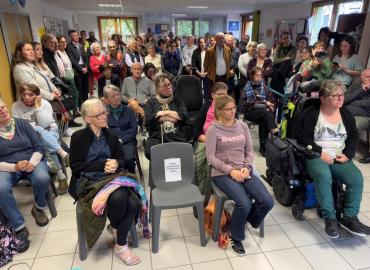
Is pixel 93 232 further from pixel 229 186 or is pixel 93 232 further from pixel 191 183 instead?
pixel 229 186

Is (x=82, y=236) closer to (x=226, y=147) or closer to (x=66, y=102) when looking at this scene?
(x=226, y=147)

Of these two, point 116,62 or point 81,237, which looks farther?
point 116,62

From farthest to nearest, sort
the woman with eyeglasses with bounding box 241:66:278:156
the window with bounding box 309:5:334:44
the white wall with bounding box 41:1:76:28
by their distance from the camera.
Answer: the white wall with bounding box 41:1:76:28, the window with bounding box 309:5:334:44, the woman with eyeglasses with bounding box 241:66:278:156

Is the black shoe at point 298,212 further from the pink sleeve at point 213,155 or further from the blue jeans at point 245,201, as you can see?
the pink sleeve at point 213,155

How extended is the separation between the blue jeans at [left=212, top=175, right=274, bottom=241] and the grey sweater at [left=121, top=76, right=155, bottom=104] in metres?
1.90

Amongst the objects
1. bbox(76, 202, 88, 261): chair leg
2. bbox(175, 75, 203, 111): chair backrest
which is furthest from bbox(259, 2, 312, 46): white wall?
bbox(76, 202, 88, 261): chair leg

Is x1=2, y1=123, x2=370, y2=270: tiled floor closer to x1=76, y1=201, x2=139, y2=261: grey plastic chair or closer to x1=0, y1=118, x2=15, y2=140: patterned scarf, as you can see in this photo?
x1=76, y1=201, x2=139, y2=261: grey plastic chair

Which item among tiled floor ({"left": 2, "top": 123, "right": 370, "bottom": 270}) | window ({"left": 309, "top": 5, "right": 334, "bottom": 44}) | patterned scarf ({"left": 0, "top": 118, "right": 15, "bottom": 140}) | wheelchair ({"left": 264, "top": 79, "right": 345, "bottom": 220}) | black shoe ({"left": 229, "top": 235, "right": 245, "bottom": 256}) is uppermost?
window ({"left": 309, "top": 5, "right": 334, "bottom": 44})

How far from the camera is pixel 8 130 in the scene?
2.14m

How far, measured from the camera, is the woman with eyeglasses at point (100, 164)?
1.84 metres

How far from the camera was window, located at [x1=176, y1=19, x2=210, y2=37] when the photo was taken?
13570 mm

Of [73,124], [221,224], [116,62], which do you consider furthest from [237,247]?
[116,62]

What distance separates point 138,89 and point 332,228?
2.64 m

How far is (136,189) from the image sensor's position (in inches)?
75.6
